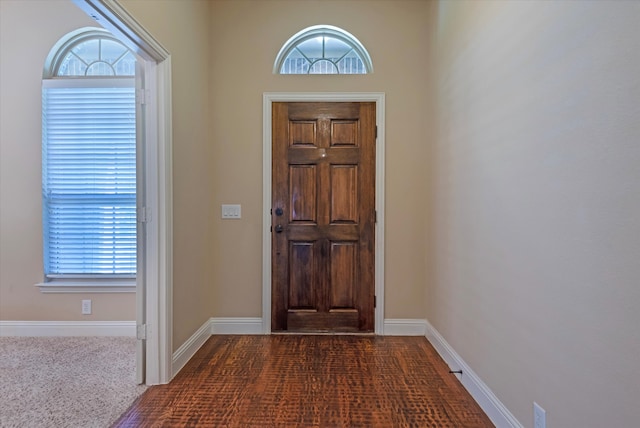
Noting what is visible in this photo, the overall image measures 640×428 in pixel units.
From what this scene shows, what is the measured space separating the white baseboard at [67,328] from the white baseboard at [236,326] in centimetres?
73

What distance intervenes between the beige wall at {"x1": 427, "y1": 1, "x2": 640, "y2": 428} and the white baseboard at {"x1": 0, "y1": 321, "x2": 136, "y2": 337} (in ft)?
9.25

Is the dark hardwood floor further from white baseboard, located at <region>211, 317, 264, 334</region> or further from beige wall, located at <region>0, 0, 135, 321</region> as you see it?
beige wall, located at <region>0, 0, 135, 321</region>

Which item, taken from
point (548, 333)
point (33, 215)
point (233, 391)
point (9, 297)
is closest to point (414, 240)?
point (548, 333)

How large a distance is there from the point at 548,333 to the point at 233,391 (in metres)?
1.73

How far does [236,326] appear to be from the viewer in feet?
9.50

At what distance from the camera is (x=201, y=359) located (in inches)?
94.4

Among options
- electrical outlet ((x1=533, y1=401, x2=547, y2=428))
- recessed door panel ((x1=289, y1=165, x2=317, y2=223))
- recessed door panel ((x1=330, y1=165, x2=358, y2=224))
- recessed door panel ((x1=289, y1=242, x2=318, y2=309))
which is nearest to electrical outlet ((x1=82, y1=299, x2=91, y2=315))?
recessed door panel ((x1=289, y1=242, x2=318, y2=309))

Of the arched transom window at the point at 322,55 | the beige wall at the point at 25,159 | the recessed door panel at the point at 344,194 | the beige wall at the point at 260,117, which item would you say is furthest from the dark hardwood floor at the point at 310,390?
the arched transom window at the point at 322,55

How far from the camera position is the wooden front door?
113 inches

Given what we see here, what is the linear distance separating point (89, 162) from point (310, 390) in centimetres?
269

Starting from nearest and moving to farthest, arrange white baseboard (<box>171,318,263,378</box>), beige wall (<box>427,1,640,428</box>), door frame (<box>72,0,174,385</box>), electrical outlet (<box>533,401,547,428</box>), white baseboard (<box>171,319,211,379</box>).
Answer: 1. beige wall (<box>427,1,640,428</box>)
2. electrical outlet (<box>533,401,547,428</box>)
3. door frame (<box>72,0,174,385</box>)
4. white baseboard (<box>171,319,211,379</box>)
5. white baseboard (<box>171,318,263,378</box>)

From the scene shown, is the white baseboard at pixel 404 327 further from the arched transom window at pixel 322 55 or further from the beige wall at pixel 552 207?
the arched transom window at pixel 322 55

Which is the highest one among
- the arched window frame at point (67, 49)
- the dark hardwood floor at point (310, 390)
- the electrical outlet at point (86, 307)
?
the arched window frame at point (67, 49)

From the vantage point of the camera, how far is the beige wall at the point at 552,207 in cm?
96
